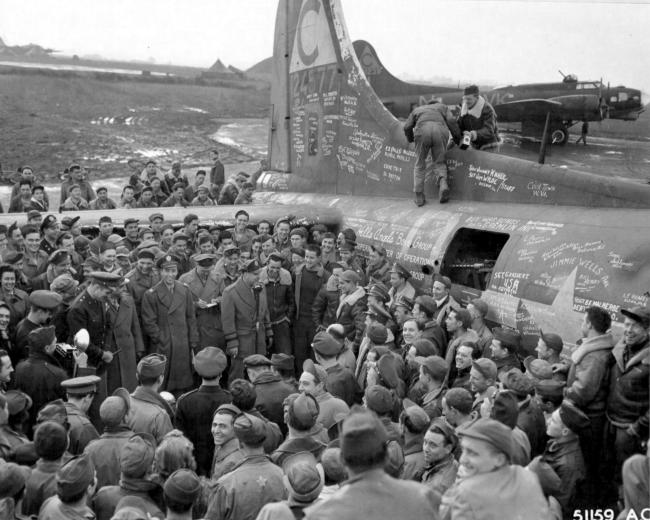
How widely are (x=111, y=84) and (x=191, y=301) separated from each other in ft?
91.4

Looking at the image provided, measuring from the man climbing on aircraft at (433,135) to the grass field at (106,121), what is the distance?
54.5 feet

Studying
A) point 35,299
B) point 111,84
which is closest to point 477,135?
point 35,299

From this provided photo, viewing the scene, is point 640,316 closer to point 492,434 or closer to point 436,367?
point 436,367

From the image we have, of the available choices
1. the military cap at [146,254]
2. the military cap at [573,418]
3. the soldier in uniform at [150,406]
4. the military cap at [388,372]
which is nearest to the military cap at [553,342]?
the military cap at [573,418]

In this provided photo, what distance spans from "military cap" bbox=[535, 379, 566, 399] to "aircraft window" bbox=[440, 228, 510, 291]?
347 centimetres

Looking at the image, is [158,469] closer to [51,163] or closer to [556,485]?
[556,485]

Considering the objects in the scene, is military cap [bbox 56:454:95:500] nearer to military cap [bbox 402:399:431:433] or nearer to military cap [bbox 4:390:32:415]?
military cap [bbox 4:390:32:415]

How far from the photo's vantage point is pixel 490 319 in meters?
9.23

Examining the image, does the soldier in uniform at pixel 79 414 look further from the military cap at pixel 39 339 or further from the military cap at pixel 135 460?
the military cap at pixel 135 460

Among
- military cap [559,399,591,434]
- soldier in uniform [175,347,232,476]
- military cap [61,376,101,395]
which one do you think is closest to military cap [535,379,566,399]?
military cap [559,399,591,434]

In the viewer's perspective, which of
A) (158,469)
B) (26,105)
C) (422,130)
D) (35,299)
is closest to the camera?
(158,469)

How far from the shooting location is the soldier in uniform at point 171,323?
9984 millimetres

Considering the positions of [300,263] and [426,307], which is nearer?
[426,307]

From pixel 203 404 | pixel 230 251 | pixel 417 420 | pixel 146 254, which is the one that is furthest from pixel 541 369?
pixel 146 254
